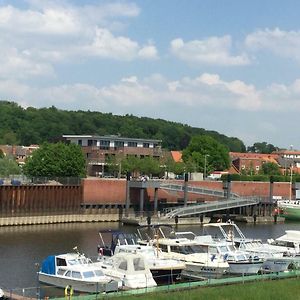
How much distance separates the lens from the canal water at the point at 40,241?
1997 inches

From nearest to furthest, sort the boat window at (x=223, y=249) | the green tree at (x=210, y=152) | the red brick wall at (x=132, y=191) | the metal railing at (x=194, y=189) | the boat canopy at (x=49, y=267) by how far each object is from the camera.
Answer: the boat canopy at (x=49, y=267), the boat window at (x=223, y=249), the red brick wall at (x=132, y=191), the metal railing at (x=194, y=189), the green tree at (x=210, y=152)

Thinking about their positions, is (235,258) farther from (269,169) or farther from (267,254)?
(269,169)

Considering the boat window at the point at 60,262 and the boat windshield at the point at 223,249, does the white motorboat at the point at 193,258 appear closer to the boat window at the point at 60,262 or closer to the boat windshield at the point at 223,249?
the boat windshield at the point at 223,249

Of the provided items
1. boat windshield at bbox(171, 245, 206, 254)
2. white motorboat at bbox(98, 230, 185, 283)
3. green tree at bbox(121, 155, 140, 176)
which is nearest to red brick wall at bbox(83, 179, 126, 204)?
green tree at bbox(121, 155, 140, 176)

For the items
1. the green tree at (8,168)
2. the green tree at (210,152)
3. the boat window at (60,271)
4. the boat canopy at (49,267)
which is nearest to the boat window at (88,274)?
the boat window at (60,271)

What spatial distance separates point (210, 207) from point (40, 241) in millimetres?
36309

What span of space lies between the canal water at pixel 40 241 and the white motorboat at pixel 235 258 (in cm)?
1310

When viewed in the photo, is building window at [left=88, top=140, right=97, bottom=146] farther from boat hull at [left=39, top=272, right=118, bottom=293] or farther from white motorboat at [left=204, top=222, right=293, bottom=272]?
boat hull at [left=39, top=272, right=118, bottom=293]

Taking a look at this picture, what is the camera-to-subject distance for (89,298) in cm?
3438

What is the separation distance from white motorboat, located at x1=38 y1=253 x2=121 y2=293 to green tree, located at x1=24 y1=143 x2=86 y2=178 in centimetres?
6915

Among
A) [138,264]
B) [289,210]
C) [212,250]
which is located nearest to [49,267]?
[138,264]

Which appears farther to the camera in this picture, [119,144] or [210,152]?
[210,152]

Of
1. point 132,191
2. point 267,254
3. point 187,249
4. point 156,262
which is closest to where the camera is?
point 156,262

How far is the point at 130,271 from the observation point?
1718 inches
